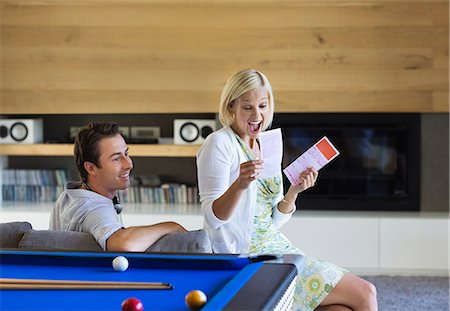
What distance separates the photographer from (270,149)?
371 cm

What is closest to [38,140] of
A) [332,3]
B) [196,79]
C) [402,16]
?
[196,79]

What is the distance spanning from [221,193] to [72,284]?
1.12m

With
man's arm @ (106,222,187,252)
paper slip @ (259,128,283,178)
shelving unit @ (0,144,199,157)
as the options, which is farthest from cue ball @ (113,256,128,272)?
shelving unit @ (0,144,199,157)

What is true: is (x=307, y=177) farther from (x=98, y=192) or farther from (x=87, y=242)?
(x=87, y=242)

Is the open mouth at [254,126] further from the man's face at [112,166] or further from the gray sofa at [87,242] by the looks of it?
the gray sofa at [87,242]

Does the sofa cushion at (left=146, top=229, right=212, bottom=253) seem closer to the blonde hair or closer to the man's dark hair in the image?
the man's dark hair

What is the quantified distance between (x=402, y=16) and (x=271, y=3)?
92cm

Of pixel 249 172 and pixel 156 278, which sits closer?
pixel 156 278

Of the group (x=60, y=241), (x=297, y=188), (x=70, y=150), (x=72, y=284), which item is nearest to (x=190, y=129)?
(x=70, y=150)

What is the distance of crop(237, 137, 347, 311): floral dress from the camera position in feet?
11.5

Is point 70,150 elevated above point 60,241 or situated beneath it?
elevated above

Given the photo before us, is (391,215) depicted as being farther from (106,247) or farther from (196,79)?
(106,247)

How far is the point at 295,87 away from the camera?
21.0 ft

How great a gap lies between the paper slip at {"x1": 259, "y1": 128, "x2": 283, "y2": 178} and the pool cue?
3.98 feet
